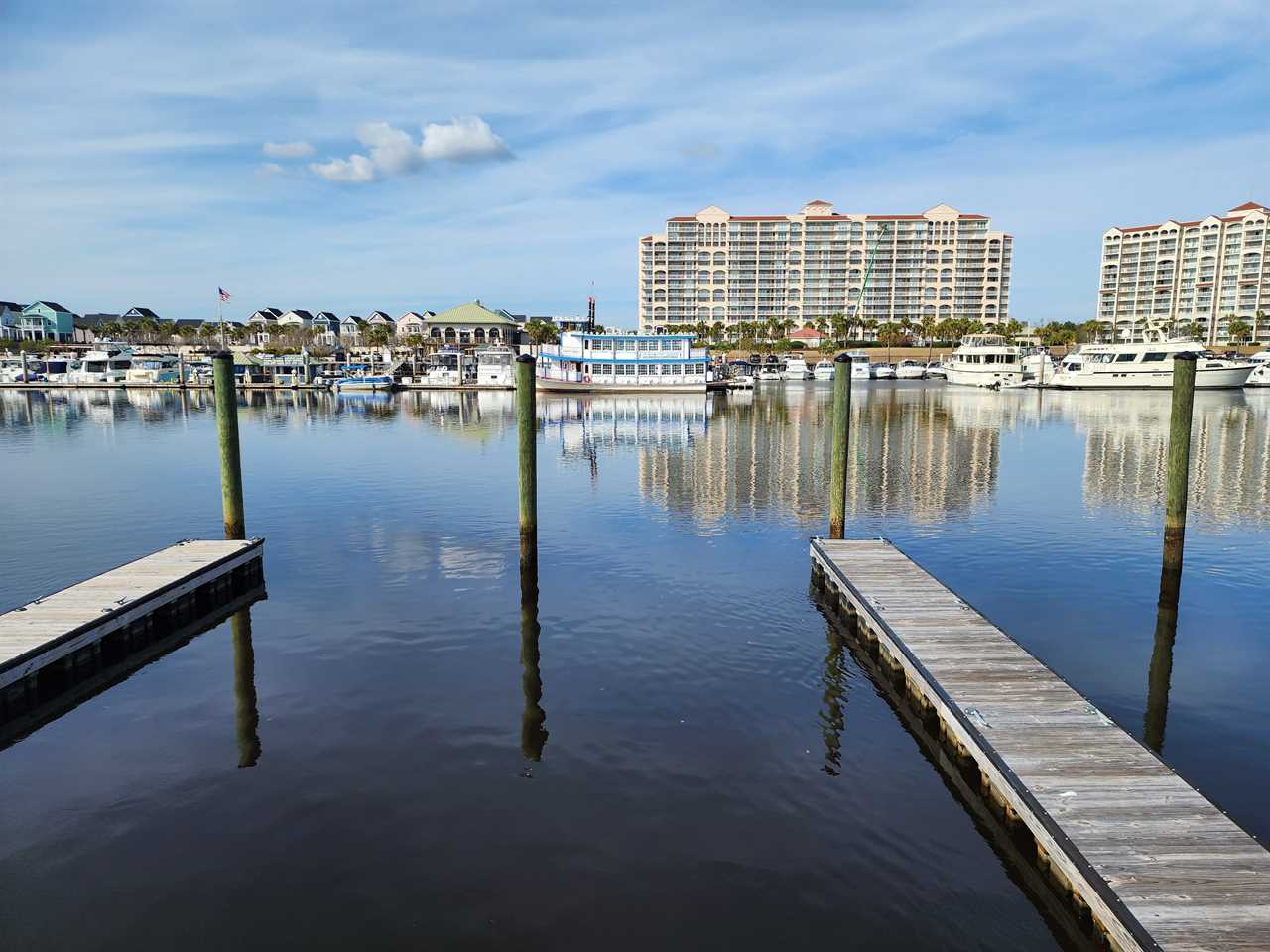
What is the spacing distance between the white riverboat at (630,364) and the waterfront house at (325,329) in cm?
10018

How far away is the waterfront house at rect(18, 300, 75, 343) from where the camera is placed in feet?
520

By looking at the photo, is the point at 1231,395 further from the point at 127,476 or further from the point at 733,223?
the point at 733,223

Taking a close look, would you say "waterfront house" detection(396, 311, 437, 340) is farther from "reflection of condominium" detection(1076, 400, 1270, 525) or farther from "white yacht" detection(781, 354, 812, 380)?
"reflection of condominium" detection(1076, 400, 1270, 525)

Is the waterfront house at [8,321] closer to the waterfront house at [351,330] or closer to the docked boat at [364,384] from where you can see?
the waterfront house at [351,330]

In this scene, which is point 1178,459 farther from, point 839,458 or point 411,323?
point 411,323

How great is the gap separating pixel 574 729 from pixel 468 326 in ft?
508

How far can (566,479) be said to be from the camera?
107 feet

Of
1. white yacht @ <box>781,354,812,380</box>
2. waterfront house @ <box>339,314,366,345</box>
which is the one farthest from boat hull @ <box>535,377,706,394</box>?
waterfront house @ <box>339,314,366,345</box>

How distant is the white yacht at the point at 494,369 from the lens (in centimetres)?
9419

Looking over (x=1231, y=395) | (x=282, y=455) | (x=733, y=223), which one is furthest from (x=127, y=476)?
(x=733, y=223)

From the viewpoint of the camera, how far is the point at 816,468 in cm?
3438

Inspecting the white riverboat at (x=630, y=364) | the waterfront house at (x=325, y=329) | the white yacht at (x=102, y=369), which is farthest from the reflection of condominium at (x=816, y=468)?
the waterfront house at (x=325, y=329)

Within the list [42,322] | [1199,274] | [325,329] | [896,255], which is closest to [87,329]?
[42,322]

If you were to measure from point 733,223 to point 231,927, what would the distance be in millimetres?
204427
